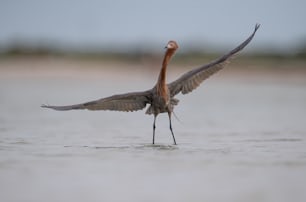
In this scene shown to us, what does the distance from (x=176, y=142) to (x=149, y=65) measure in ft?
110

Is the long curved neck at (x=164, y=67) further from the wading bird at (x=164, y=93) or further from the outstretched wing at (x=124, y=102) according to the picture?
the outstretched wing at (x=124, y=102)

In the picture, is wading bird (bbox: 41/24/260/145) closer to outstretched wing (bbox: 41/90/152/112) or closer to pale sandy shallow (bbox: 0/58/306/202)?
outstretched wing (bbox: 41/90/152/112)

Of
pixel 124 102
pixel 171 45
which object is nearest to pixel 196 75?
pixel 171 45

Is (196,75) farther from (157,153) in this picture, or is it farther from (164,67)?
(157,153)

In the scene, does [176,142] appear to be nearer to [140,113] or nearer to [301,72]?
[140,113]

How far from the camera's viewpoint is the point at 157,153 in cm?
1336

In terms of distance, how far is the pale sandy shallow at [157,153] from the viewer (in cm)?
1023

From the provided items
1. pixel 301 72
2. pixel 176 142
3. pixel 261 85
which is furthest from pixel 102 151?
pixel 301 72

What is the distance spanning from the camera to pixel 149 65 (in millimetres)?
48250

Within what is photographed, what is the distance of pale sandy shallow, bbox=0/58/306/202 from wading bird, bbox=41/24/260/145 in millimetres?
647

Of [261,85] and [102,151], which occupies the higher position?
[261,85]

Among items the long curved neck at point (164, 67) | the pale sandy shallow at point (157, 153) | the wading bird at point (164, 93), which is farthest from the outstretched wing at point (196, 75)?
the pale sandy shallow at point (157, 153)

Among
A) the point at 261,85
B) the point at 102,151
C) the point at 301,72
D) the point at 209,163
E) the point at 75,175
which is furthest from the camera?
the point at 301,72

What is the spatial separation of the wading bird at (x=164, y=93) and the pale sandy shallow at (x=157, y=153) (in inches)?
25.5
